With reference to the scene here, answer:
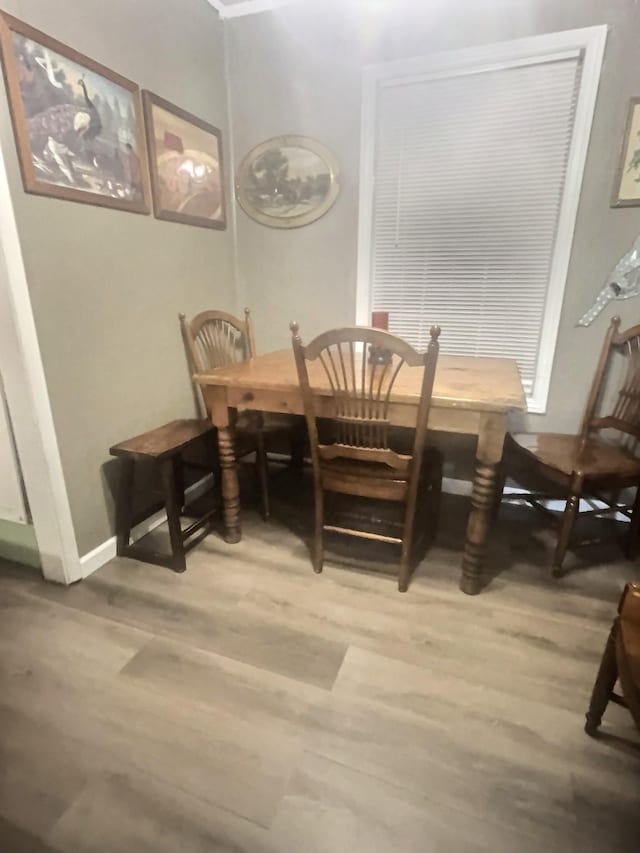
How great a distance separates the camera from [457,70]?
7.43 feet

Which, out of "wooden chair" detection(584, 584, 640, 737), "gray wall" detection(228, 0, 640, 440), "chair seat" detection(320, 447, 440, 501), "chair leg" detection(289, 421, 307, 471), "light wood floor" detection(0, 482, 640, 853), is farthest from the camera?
"chair leg" detection(289, 421, 307, 471)

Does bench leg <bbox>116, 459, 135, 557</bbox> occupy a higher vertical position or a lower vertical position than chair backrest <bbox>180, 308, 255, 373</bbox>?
lower

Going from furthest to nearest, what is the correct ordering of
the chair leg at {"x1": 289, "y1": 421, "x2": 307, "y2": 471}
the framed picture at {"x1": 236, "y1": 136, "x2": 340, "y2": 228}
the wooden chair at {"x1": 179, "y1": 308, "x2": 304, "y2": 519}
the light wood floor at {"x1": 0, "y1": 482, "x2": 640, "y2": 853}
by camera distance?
the chair leg at {"x1": 289, "y1": 421, "x2": 307, "y2": 471}, the framed picture at {"x1": 236, "y1": 136, "x2": 340, "y2": 228}, the wooden chair at {"x1": 179, "y1": 308, "x2": 304, "y2": 519}, the light wood floor at {"x1": 0, "y1": 482, "x2": 640, "y2": 853}

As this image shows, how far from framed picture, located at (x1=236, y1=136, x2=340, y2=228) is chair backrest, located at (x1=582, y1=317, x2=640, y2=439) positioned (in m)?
1.61

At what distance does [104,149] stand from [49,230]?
44 cm

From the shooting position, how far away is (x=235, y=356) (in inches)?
109

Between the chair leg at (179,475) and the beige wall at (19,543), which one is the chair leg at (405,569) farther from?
the beige wall at (19,543)

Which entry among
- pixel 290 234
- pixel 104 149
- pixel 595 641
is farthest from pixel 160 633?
pixel 290 234

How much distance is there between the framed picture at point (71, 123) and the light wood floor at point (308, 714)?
5.09 ft

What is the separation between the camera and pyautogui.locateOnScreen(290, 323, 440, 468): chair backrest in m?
1.50

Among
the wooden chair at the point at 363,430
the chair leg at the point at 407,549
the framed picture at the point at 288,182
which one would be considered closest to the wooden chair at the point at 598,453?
the wooden chair at the point at 363,430

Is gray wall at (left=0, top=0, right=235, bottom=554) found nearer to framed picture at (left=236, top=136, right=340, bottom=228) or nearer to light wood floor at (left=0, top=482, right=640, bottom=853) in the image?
framed picture at (left=236, top=136, right=340, bottom=228)

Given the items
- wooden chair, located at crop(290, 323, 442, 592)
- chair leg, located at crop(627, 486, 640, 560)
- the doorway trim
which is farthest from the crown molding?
chair leg, located at crop(627, 486, 640, 560)

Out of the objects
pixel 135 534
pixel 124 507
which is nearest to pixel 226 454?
pixel 124 507
